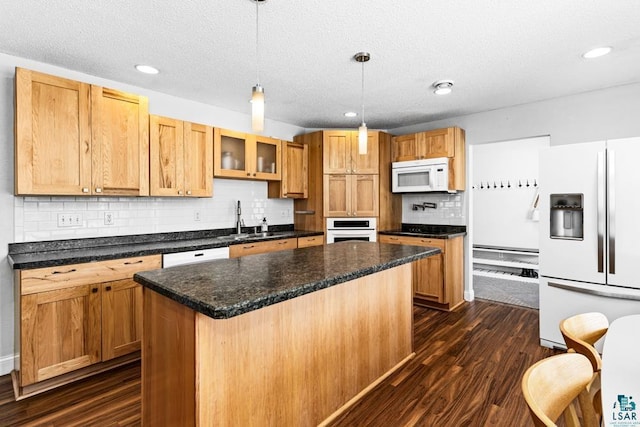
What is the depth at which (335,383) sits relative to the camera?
201 centimetres

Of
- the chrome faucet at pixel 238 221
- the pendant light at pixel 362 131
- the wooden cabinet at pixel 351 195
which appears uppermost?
the pendant light at pixel 362 131

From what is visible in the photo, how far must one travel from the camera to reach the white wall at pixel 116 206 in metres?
2.55

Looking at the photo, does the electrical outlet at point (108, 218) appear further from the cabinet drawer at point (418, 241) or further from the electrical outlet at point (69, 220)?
the cabinet drawer at point (418, 241)

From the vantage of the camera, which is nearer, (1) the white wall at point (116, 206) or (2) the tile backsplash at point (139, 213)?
(1) the white wall at point (116, 206)

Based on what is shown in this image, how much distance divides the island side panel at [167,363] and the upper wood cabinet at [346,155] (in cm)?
326

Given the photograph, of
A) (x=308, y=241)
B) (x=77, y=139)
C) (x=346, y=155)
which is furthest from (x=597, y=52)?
(x=77, y=139)

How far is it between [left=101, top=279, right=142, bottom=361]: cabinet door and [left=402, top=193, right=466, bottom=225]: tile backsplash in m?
3.80

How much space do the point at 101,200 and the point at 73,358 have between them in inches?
54.2

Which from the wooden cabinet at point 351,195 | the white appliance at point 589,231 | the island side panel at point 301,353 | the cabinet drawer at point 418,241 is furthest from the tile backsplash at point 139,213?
the white appliance at point 589,231

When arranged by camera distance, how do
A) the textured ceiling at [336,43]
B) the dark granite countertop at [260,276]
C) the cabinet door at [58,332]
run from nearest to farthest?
the dark granite countertop at [260,276], the textured ceiling at [336,43], the cabinet door at [58,332]

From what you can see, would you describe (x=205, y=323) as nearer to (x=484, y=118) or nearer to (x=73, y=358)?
(x=73, y=358)

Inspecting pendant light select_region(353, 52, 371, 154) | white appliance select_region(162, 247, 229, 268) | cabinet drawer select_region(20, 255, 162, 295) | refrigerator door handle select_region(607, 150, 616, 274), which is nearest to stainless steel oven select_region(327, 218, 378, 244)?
white appliance select_region(162, 247, 229, 268)

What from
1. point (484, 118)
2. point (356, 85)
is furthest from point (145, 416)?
point (484, 118)

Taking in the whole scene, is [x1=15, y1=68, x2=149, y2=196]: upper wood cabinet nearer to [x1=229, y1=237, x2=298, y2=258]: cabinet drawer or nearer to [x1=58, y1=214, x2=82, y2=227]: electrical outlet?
[x1=58, y1=214, x2=82, y2=227]: electrical outlet
